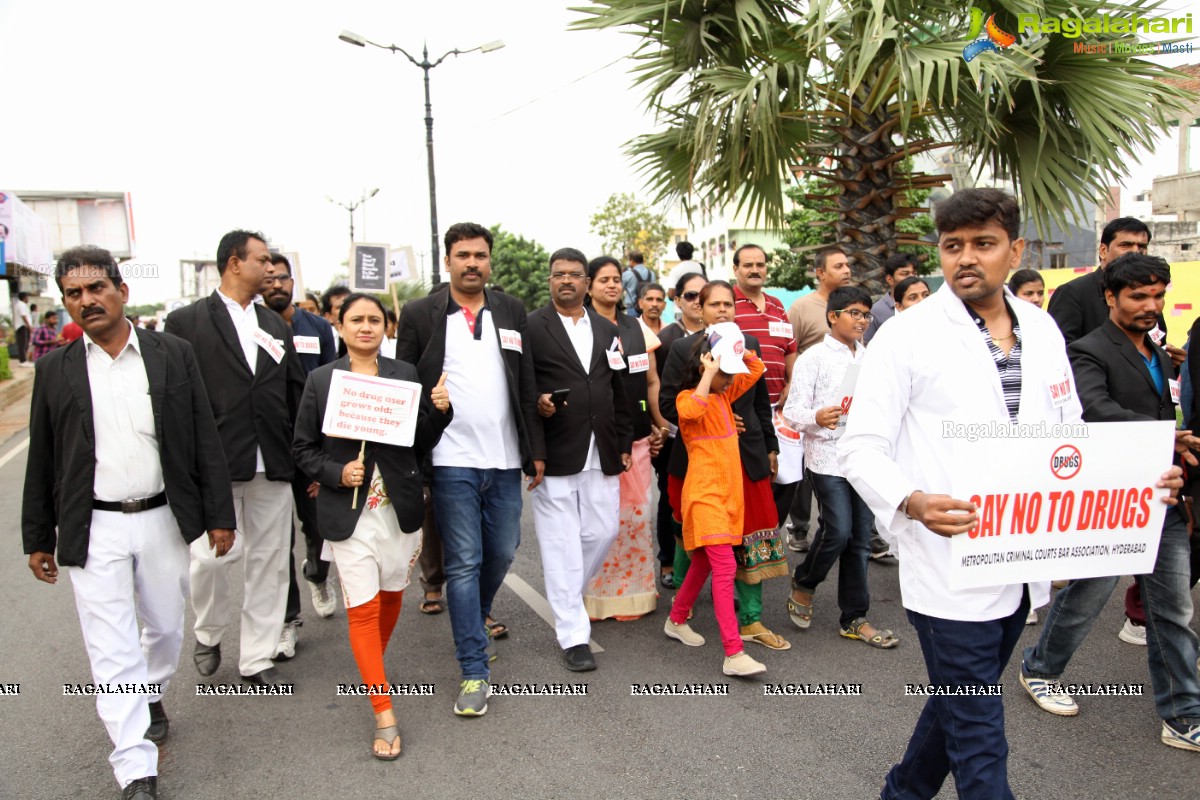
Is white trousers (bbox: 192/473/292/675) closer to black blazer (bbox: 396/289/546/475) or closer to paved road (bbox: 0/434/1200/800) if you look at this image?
paved road (bbox: 0/434/1200/800)

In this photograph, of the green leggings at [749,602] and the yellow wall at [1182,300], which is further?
the yellow wall at [1182,300]

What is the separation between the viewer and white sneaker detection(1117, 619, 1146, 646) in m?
4.53

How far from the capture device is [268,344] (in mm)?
4457

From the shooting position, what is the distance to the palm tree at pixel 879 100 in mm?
6566

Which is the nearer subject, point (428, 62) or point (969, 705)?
point (969, 705)

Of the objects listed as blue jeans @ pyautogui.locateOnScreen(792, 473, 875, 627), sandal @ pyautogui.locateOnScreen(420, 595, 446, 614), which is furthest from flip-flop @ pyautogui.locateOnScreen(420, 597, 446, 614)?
blue jeans @ pyautogui.locateOnScreen(792, 473, 875, 627)

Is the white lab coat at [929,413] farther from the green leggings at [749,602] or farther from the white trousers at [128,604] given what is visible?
the white trousers at [128,604]

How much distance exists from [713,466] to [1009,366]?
2109mm

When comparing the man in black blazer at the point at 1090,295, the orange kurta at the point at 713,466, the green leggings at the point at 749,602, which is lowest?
the green leggings at the point at 749,602

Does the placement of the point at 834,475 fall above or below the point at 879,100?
below

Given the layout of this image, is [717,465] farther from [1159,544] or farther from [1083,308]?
[1083,308]

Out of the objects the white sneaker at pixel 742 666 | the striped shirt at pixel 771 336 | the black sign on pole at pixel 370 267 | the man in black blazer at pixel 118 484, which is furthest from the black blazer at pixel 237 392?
the black sign on pole at pixel 370 267

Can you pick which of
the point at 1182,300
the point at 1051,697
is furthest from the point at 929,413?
the point at 1182,300

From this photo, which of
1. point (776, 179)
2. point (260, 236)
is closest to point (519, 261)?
point (776, 179)
